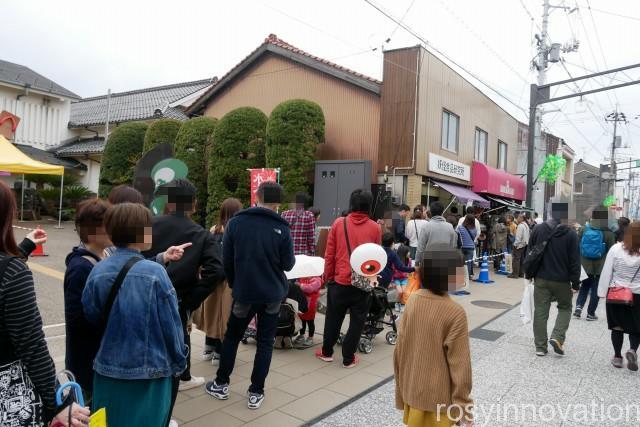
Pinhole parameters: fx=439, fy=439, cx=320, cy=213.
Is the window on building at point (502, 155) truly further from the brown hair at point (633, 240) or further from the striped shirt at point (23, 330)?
the striped shirt at point (23, 330)

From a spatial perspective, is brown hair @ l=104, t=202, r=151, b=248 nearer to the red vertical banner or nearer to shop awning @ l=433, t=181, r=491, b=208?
the red vertical banner

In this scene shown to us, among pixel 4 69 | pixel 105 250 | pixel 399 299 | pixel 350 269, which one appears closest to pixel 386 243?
pixel 399 299

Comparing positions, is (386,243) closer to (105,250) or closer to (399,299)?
(399,299)

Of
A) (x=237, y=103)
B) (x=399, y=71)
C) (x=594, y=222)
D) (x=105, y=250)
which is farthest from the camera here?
(x=237, y=103)

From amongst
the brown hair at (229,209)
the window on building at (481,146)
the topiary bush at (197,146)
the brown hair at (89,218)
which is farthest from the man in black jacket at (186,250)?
the window on building at (481,146)

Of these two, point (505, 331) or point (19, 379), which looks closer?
point (19, 379)

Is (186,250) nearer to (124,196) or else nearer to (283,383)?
(124,196)

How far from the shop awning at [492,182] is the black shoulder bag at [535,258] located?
12.6 metres

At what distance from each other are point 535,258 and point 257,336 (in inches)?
145

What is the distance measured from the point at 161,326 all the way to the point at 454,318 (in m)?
1.55

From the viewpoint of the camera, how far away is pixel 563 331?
552 centimetres

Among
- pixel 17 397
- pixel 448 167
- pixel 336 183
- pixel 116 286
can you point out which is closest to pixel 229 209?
pixel 116 286

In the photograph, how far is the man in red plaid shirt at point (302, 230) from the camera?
6.12 metres

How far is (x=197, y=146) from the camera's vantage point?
15391mm
